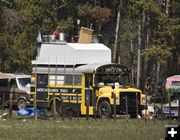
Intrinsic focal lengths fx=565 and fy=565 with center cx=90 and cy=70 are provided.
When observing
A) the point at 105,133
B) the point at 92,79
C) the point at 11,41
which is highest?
the point at 11,41

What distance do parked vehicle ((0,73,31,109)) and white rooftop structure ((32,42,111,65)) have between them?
643 cm

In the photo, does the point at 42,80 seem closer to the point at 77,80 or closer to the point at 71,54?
the point at 71,54

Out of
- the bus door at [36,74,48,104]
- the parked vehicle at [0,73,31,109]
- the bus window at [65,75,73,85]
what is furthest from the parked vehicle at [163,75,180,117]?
the parked vehicle at [0,73,31,109]

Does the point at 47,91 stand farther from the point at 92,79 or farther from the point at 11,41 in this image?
the point at 11,41

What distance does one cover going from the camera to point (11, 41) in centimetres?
5206

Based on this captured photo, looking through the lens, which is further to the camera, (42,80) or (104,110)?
(42,80)

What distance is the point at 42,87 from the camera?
1128 inches

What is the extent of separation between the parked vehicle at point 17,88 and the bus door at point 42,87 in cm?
573

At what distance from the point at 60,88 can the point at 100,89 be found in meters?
2.75

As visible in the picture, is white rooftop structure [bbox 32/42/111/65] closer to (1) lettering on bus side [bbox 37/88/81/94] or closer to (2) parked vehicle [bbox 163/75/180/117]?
(1) lettering on bus side [bbox 37/88/81/94]

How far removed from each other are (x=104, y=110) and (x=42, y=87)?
187 inches

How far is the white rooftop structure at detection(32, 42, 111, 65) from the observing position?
2771 centimetres

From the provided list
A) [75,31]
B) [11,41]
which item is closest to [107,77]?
[11,41]

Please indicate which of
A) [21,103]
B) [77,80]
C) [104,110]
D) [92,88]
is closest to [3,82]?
[21,103]
